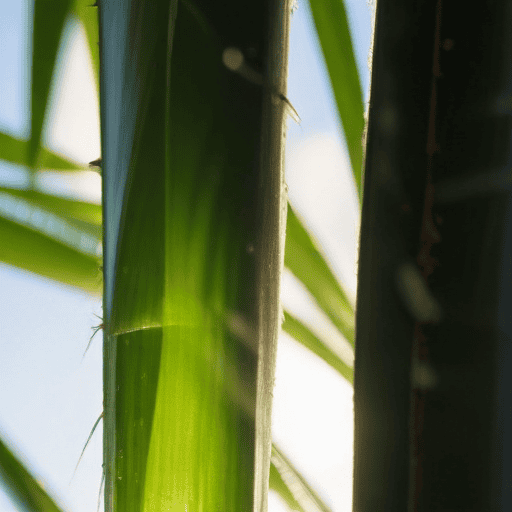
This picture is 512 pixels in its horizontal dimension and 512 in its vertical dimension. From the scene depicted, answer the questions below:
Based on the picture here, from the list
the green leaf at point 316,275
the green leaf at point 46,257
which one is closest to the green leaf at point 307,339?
the green leaf at point 316,275

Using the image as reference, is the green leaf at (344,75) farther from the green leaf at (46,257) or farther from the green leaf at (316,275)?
the green leaf at (46,257)

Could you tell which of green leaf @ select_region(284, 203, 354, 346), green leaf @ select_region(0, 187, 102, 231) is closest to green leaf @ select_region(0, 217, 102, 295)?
green leaf @ select_region(0, 187, 102, 231)

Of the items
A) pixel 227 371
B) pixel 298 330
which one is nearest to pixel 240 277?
pixel 227 371

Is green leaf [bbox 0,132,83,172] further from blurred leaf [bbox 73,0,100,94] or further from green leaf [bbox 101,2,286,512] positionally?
green leaf [bbox 101,2,286,512]

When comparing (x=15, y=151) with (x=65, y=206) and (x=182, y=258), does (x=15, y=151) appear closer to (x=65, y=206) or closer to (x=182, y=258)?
(x=65, y=206)

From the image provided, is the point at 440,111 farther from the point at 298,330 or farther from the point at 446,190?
the point at 298,330

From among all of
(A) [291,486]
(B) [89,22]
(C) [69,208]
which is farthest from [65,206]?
(A) [291,486]
